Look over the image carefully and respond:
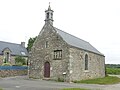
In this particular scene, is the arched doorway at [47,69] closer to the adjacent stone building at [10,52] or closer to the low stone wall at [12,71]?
the low stone wall at [12,71]

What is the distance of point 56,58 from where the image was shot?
94.1ft

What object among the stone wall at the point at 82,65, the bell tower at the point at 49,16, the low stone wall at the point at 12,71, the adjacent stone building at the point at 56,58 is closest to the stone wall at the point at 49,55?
the adjacent stone building at the point at 56,58

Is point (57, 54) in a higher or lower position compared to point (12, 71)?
higher

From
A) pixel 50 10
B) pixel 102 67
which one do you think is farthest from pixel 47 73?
pixel 102 67

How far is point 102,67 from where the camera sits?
41500 millimetres

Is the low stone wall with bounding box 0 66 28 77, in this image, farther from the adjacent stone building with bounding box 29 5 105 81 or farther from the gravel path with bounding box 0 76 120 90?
the gravel path with bounding box 0 76 120 90

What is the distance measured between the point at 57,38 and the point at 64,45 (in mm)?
1646

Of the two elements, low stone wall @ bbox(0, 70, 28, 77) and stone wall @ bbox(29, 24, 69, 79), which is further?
low stone wall @ bbox(0, 70, 28, 77)

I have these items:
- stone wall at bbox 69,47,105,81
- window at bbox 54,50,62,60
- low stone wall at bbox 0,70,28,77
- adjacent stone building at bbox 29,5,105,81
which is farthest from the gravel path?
low stone wall at bbox 0,70,28,77

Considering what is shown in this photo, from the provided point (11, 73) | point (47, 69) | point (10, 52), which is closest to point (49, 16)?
Result: point (47, 69)

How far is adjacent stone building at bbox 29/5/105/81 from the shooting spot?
2762cm

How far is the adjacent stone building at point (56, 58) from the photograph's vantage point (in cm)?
2762

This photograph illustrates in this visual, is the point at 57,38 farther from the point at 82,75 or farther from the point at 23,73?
the point at 23,73

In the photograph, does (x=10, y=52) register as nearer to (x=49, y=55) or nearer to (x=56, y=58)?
(x=49, y=55)
